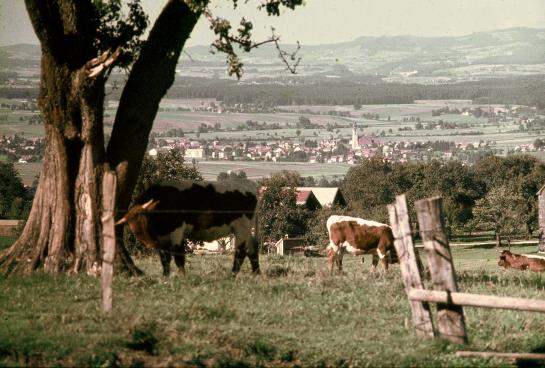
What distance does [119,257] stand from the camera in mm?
18812

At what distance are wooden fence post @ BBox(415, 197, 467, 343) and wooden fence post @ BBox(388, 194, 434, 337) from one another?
180 mm

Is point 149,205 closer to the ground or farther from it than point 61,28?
closer to the ground

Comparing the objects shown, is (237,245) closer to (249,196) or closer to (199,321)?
(249,196)

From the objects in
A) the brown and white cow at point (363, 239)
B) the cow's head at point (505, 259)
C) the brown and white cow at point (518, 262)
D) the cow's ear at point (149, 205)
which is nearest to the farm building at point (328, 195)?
the brown and white cow at point (518, 262)

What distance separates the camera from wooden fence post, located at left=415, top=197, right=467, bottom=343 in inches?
563

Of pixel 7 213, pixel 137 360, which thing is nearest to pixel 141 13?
pixel 137 360

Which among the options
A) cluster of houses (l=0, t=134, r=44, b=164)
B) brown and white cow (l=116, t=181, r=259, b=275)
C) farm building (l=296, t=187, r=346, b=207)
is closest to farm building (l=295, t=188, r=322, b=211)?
farm building (l=296, t=187, r=346, b=207)

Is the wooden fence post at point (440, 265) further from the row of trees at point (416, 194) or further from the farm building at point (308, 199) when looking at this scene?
the farm building at point (308, 199)

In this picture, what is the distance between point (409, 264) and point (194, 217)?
706 centimetres

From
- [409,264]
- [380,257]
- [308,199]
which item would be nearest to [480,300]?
[409,264]

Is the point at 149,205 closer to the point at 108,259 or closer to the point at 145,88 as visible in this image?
the point at 145,88

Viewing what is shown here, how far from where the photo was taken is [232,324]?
1417 cm

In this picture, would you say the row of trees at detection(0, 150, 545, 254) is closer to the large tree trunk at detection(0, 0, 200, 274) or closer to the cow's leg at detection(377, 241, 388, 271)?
the cow's leg at detection(377, 241, 388, 271)

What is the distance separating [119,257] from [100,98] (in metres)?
2.90
